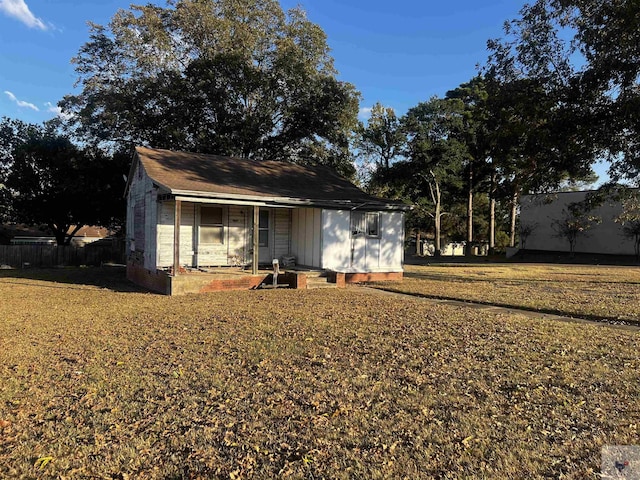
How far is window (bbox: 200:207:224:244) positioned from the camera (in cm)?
1459

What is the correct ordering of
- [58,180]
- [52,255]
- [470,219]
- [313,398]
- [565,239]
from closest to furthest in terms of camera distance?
[313,398], [52,255], [58,180], [565,239], [470,219]

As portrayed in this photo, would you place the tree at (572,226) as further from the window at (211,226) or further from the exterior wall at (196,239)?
the window at (211,226)

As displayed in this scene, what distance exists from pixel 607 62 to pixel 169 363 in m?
13.1

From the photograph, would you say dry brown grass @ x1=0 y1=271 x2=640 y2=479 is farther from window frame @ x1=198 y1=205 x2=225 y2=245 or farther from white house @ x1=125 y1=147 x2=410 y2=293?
window frame @ x1=198 y1=205 x2=225 y2=245

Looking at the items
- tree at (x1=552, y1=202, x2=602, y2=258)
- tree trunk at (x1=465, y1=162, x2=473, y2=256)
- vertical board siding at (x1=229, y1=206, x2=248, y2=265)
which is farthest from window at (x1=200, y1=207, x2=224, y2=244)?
tree at (x1=552, y1=202, x2=602, y2=258)

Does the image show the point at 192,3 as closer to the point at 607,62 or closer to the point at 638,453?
the point at 607,62

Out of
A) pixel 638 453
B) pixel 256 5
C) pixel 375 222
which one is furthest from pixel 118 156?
pixel 638 453

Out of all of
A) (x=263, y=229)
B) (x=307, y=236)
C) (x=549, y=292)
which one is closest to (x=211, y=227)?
(x=263, y=229)

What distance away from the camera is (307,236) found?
50.0ft

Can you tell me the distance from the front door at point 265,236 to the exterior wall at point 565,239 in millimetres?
19375

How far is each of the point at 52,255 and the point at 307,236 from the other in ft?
54.6

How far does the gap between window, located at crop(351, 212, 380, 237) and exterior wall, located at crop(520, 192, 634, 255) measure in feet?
55.0

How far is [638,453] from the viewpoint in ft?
10.6

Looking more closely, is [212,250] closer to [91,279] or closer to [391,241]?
[91,279]
